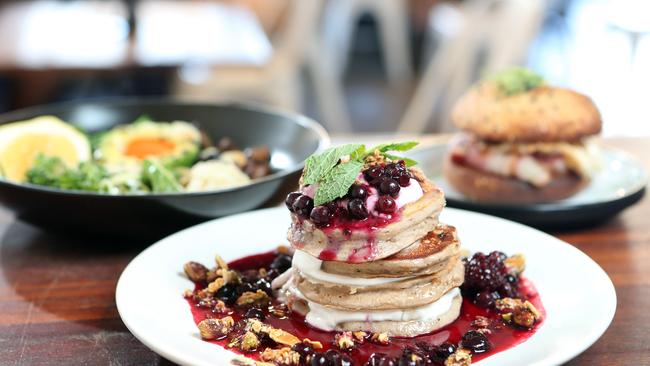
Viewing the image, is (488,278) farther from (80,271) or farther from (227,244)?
(80,271)

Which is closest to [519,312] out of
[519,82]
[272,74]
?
[519,82]

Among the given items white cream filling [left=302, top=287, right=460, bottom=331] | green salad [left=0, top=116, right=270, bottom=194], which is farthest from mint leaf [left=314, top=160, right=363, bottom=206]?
green salad [left=0, top=116, right=270, bottom=194]

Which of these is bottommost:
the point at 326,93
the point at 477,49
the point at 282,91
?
the point at 326,93

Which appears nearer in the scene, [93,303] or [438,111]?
[93,303]

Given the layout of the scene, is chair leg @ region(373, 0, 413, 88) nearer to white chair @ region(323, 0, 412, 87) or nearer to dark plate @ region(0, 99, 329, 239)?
white chair @ region(323, 0, 412, 87)

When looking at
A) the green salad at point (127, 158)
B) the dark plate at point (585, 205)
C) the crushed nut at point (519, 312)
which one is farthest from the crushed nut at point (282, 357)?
the dark plate at point (585, 205)

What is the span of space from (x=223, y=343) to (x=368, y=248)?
34cm

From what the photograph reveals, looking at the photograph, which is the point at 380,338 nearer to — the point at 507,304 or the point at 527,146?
the point at 507,304

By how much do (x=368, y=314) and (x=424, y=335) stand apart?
0.12 m

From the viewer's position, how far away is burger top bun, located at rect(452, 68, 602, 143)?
9.29 feet

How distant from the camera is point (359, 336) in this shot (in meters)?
1.69

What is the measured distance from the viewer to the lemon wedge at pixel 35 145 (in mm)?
2689

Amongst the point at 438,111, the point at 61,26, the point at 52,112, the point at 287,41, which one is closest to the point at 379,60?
the point at 438,111

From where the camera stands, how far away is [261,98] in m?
6.64
